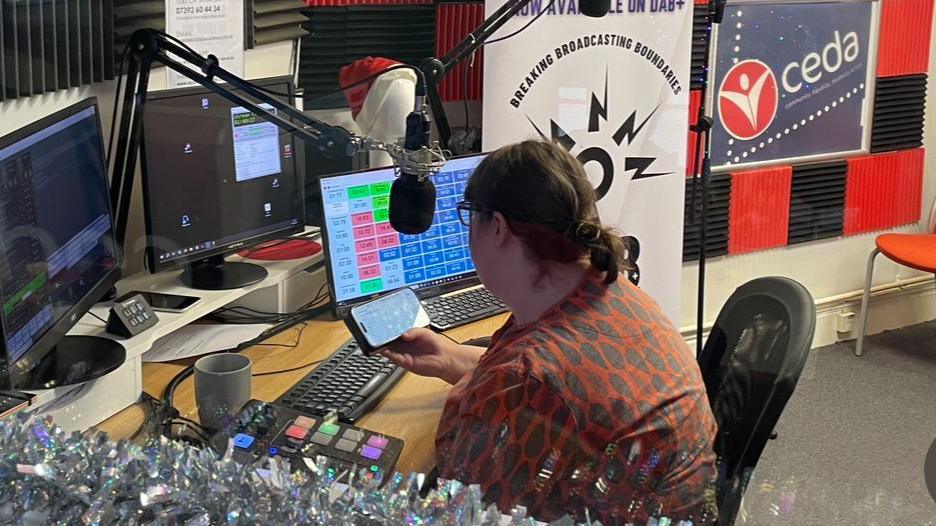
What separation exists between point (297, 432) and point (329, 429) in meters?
0.10

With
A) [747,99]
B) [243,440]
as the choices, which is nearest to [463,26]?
[747,99]

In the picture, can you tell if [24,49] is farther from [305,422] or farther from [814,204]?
[814,204]

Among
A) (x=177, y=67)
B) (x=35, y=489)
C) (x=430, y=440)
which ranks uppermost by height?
(x=177, y=67)

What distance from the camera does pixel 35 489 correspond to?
629 millimetres

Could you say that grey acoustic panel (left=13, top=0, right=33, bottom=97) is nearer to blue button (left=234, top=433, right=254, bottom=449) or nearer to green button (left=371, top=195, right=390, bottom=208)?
green button (left=371, top=195, right=390, bottom=208)

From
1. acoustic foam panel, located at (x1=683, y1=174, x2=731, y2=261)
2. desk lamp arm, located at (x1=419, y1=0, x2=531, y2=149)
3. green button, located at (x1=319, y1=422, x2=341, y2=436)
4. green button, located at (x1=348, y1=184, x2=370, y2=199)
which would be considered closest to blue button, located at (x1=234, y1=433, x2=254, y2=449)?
green button, located at (x1=319, y1=422, x2=341, y2=436)

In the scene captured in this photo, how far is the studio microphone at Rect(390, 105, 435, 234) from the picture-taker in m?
1.09

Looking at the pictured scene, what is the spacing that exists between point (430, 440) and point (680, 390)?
0.35 meters

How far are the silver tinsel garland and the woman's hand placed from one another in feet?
2.85

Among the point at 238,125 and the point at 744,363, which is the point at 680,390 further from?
the point at 238,125

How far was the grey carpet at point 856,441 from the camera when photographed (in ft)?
2.30

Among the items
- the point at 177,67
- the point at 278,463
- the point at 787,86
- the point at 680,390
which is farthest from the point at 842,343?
the point at 278,463

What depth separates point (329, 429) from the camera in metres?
1.16

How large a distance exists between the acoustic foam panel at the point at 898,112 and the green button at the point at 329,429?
1.30m
